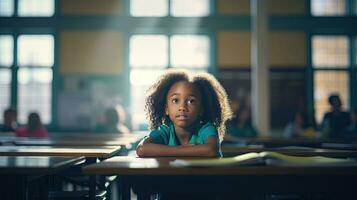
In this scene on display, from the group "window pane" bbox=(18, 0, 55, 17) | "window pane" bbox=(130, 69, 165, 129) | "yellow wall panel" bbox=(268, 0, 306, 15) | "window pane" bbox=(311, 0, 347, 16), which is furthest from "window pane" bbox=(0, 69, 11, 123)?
"window pane" bbox=(311, 0, 347, 16)

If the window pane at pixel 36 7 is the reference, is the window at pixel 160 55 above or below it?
below

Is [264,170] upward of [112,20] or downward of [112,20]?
downward

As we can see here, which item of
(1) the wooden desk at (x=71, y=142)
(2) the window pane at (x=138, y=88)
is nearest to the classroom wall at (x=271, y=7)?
(2) the window pane at (x=138, y=88)

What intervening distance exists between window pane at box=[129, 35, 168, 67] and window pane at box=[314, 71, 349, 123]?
2848 millimetres

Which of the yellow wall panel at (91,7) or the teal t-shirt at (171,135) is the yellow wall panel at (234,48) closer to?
the yellow wall panel at (91,7)

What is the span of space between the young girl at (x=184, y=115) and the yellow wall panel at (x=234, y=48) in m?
6.77

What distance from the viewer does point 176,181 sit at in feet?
5.15

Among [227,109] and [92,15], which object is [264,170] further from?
[92,15]

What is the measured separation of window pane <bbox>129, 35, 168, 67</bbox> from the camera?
9203 mm

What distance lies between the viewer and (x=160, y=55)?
30.3 feet

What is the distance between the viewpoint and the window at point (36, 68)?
918cm

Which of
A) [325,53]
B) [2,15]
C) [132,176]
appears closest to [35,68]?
[2,15]

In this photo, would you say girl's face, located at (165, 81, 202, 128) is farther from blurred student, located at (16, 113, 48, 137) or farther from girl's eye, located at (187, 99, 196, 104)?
blurred student, located at (16, 113, 48, 137)

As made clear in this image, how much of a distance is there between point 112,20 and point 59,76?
4.58 ft
